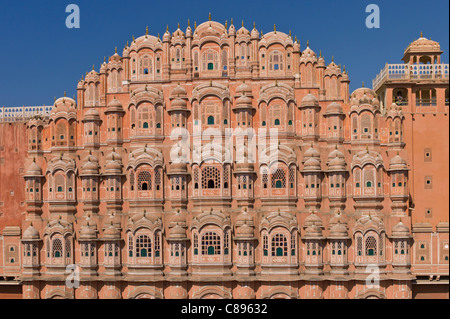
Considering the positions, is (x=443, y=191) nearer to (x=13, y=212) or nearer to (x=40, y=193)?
(x=40, y=193)

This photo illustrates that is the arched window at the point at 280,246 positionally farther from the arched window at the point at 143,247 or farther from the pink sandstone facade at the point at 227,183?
the arched window at the point at 143,247

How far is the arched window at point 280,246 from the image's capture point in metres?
41.3

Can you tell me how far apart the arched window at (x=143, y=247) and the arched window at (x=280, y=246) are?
8903mm

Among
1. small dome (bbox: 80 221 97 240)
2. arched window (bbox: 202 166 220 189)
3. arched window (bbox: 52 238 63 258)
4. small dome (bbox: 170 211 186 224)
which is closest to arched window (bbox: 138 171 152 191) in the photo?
small dome (bbox: 170 211 186 224)

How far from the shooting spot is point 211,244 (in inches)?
1635

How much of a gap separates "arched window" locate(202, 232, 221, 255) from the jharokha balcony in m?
18.6

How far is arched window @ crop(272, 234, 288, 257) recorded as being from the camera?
41.3 meters

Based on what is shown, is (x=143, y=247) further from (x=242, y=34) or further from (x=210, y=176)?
(x=242, y=34)

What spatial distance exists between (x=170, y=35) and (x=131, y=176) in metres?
11.1

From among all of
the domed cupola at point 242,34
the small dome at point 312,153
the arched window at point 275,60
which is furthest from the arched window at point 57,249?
the arched window at point 275,60

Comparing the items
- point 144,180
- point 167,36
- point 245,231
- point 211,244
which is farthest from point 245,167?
point 167,36
